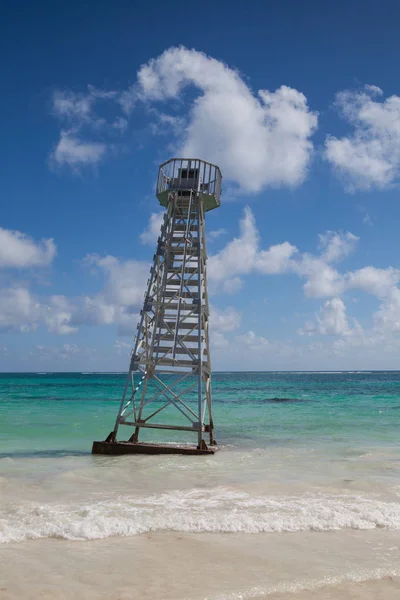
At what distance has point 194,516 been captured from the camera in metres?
8.63

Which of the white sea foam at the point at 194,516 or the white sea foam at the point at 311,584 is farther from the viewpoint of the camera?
the white sea foam at the point at 194,516

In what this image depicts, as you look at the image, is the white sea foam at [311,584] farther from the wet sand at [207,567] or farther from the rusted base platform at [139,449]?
the rusted base platform at [139,449]

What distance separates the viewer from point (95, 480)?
A: 11844 mm

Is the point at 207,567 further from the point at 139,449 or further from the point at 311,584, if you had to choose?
the point at 139,449

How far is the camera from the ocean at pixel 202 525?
593cm

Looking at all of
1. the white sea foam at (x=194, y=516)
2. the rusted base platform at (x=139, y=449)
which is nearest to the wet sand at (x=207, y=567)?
the white sea foam at (x=194, y=516)

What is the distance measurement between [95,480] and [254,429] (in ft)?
42.2

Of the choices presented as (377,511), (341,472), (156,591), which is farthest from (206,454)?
(156,591)

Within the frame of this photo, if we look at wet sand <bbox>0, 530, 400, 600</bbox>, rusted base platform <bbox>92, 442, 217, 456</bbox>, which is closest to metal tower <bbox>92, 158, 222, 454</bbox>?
rusted base platform <bbox>92, 442, 217, 456</bbox>

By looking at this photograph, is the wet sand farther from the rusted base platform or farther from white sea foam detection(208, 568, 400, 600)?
the rusted base platform

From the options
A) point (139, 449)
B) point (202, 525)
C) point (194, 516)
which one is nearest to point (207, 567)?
point (202, 525)

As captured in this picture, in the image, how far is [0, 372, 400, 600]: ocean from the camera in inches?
234

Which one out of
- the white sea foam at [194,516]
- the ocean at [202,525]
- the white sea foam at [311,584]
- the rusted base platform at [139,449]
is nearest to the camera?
the white sea foam at [311,584]

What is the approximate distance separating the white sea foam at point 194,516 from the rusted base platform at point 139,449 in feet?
Answer: 16.1
